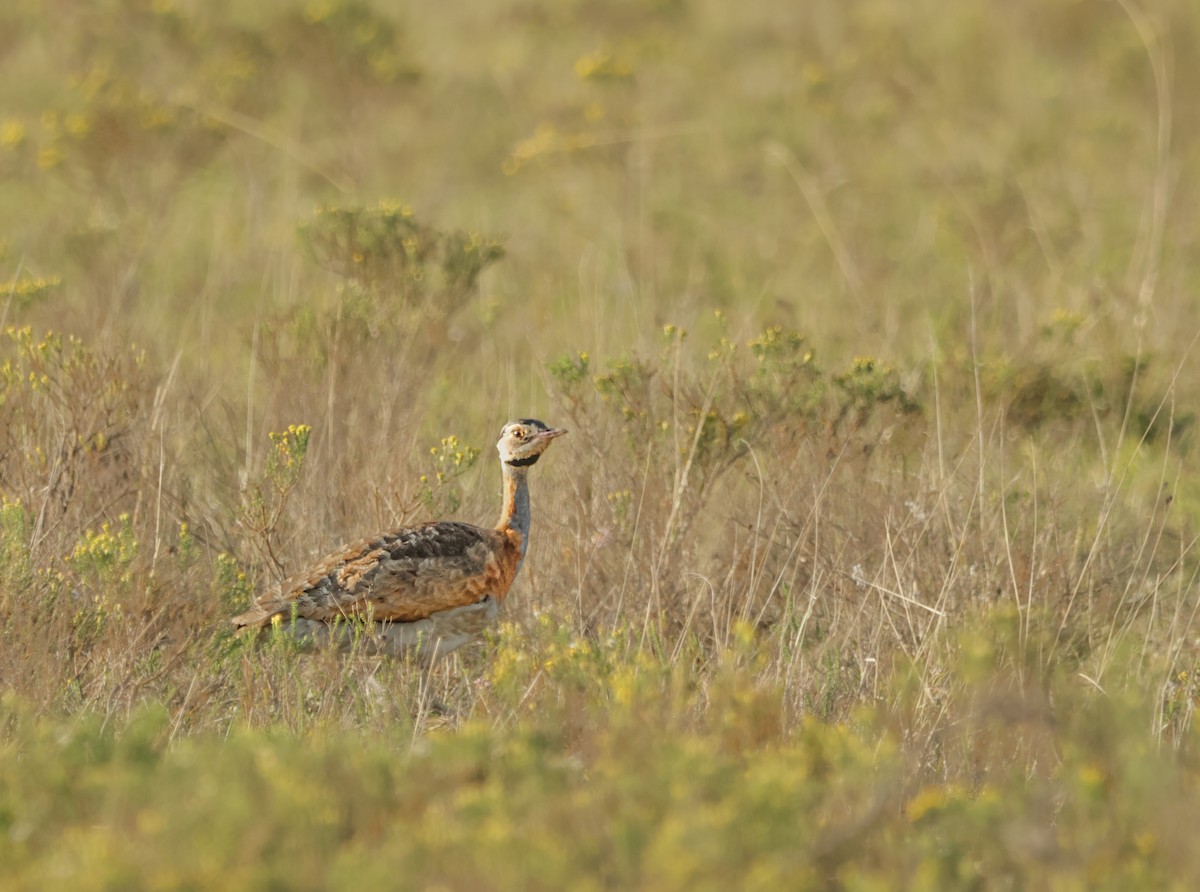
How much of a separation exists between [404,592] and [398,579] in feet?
0.17

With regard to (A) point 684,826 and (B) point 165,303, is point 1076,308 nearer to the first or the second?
(B) point 165,303

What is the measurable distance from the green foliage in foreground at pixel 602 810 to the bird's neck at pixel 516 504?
1666mm

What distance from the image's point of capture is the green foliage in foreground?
9.27ft

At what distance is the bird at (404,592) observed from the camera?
15.8 feet

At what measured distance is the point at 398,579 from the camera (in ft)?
16.0

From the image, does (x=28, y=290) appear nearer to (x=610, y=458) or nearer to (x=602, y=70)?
(x=610, y=458)

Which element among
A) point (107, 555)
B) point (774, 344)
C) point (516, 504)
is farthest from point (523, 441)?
point (107, 555)

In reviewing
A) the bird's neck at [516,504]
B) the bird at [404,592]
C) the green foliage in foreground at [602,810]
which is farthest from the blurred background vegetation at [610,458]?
the bird's neck at [516,504]

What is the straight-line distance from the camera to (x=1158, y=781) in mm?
2955

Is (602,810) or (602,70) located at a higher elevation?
(602,70)

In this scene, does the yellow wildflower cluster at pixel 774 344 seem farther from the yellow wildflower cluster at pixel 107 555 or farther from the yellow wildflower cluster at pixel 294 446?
the yellow wildflower cluster at pixel 107 555

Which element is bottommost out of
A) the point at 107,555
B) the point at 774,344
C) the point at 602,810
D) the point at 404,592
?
the point at 602,810

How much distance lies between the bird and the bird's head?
0.7 inches

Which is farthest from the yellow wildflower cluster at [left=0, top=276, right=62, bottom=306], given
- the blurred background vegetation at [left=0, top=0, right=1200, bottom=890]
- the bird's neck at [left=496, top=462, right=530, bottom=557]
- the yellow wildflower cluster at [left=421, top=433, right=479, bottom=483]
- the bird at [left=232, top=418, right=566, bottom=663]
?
the bird's neck at [left=496, top=462, right=530, bottom=557]
